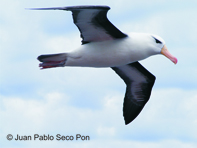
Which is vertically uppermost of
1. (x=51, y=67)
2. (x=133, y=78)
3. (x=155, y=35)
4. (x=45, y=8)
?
(x=45, y=8)

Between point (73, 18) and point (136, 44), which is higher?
point (73, 18)

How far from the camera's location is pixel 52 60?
11.5 m

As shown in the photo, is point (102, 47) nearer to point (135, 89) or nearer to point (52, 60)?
point (52, 60)

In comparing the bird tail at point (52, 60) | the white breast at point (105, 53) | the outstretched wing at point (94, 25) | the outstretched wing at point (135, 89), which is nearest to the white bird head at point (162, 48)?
the white breast at point (105, 53)

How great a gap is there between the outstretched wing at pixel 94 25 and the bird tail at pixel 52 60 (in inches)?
28.7

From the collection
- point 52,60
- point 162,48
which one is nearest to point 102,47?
point 52,60

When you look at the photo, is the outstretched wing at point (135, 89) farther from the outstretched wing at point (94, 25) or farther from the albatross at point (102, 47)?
the outstretched wing at point (94, 25)

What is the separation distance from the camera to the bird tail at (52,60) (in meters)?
11.4

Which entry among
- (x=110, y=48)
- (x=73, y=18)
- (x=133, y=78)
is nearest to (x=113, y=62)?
(x=110, y=48)

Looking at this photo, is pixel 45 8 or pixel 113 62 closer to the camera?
pixel 45 8

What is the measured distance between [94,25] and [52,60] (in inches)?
58.3

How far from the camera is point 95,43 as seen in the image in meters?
11.5

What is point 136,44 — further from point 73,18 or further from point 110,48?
point 73,18

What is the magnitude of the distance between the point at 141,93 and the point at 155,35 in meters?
2.43
